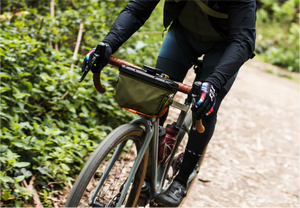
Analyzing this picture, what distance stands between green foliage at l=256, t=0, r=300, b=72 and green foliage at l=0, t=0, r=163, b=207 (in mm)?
10362

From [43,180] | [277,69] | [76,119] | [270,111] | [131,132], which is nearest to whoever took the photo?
[131,132]

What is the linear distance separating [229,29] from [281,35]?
49.4 ft

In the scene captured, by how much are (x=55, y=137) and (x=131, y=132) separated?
1.24 m

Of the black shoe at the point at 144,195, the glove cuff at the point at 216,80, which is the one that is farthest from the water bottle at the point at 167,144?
the glove cuff at the point at 216,80

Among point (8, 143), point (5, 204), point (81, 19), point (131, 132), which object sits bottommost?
point (5, 204)

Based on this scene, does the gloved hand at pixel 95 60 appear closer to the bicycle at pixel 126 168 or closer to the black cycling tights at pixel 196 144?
the bicycle at pixel 126 168

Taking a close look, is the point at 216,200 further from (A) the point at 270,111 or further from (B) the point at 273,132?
(A) the point at 270,111

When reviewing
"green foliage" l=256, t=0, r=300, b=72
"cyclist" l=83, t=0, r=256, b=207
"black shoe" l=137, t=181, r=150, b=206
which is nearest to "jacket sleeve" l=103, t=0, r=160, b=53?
"cyclist" l=83, t=0, r=256, b=207

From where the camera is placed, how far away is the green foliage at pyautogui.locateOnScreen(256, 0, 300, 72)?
14.0 m

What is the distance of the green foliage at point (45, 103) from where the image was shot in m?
2.90

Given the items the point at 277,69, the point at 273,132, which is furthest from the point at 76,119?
the point at 277,69

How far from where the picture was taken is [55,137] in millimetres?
3199

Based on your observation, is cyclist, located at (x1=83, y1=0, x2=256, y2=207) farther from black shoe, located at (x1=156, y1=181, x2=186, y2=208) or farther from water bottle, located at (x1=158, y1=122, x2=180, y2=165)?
water bottle, located at (x1=158, y1=122, x2=180, y2=165)

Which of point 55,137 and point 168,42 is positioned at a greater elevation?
A: point 168,42
